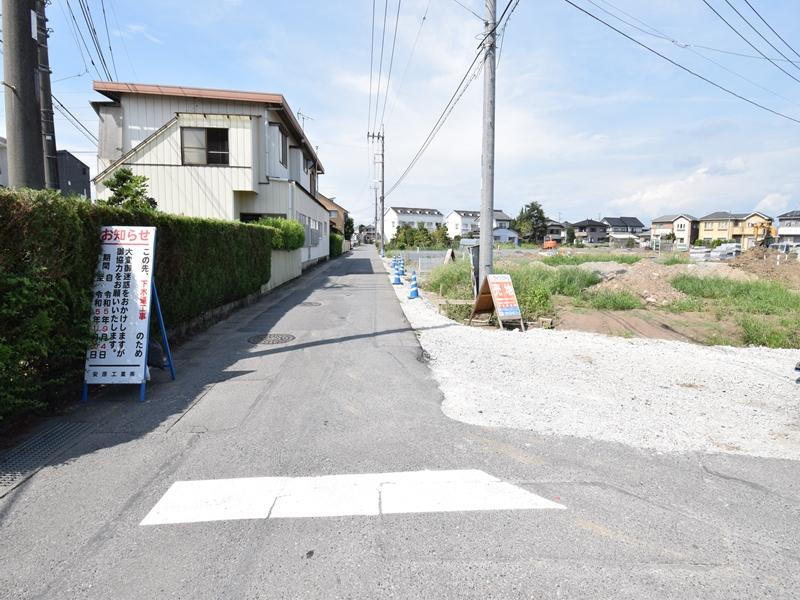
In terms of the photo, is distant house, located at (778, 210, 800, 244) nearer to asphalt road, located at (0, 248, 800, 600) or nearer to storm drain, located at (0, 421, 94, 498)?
asphalt road, located at (0, 248, 800, 600)

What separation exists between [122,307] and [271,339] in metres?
3.06

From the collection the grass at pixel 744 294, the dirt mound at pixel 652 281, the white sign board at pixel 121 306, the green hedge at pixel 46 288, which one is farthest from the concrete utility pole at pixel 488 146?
the white sign board at pixel 121 306

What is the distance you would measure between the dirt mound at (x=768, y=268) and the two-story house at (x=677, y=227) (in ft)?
203

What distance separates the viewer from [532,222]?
82.9 m

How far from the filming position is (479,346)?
7.59 metres

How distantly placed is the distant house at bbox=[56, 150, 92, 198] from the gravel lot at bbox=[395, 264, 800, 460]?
32345mm

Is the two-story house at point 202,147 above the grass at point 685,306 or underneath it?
above

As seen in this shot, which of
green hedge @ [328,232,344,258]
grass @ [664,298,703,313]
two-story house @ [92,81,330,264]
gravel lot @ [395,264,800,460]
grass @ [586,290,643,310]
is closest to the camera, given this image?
gravel lot @ [395,264,800,460]

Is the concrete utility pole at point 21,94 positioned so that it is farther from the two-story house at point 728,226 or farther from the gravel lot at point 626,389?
the two-story house at point 728,226

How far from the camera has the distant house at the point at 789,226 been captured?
2805 inches

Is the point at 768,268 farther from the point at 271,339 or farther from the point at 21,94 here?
the point at 21,94

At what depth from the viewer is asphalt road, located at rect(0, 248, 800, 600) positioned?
2248 mm

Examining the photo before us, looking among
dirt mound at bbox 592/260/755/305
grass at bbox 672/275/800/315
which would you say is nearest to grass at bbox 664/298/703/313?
dirt mound at bbox 592/260/755/305

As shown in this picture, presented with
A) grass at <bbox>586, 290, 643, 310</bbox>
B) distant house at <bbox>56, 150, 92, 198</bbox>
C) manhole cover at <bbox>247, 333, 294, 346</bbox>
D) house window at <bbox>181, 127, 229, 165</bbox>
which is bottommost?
manhole cover at <bbox>247, 333, 294, 346</bbox>
